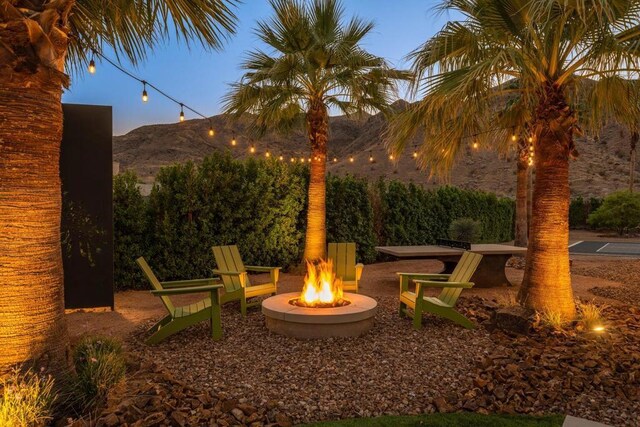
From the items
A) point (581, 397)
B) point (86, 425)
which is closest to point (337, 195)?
point (581, 397)

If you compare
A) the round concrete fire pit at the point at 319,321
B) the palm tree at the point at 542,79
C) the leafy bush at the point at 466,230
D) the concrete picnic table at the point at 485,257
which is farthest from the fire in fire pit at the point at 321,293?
the leafy bush at the point at 466,230

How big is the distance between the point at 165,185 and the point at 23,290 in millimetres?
6659

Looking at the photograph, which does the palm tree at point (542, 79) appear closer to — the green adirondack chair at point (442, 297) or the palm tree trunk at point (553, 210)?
the palm tree trunk at point (553, 210)

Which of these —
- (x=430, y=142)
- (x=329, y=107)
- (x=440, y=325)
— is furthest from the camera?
(x=329, y=107)

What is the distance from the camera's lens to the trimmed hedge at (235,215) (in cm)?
909

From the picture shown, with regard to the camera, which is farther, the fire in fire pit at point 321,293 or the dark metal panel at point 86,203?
the dark metal panel at point 86,203

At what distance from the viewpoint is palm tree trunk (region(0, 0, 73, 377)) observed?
305cm

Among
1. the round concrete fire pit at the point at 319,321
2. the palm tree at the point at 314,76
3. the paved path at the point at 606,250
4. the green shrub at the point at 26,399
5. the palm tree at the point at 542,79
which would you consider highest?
the palm tree at the point at 314,76

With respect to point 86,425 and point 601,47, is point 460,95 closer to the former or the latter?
point 601,47

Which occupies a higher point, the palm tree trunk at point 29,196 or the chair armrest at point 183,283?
the palm tree trunk at point 29,196

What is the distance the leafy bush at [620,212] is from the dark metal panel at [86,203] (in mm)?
30132

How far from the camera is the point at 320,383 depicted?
411 cm

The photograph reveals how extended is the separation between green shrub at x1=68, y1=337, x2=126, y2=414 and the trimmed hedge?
546 centimetres

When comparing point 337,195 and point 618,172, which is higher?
point 618,172
